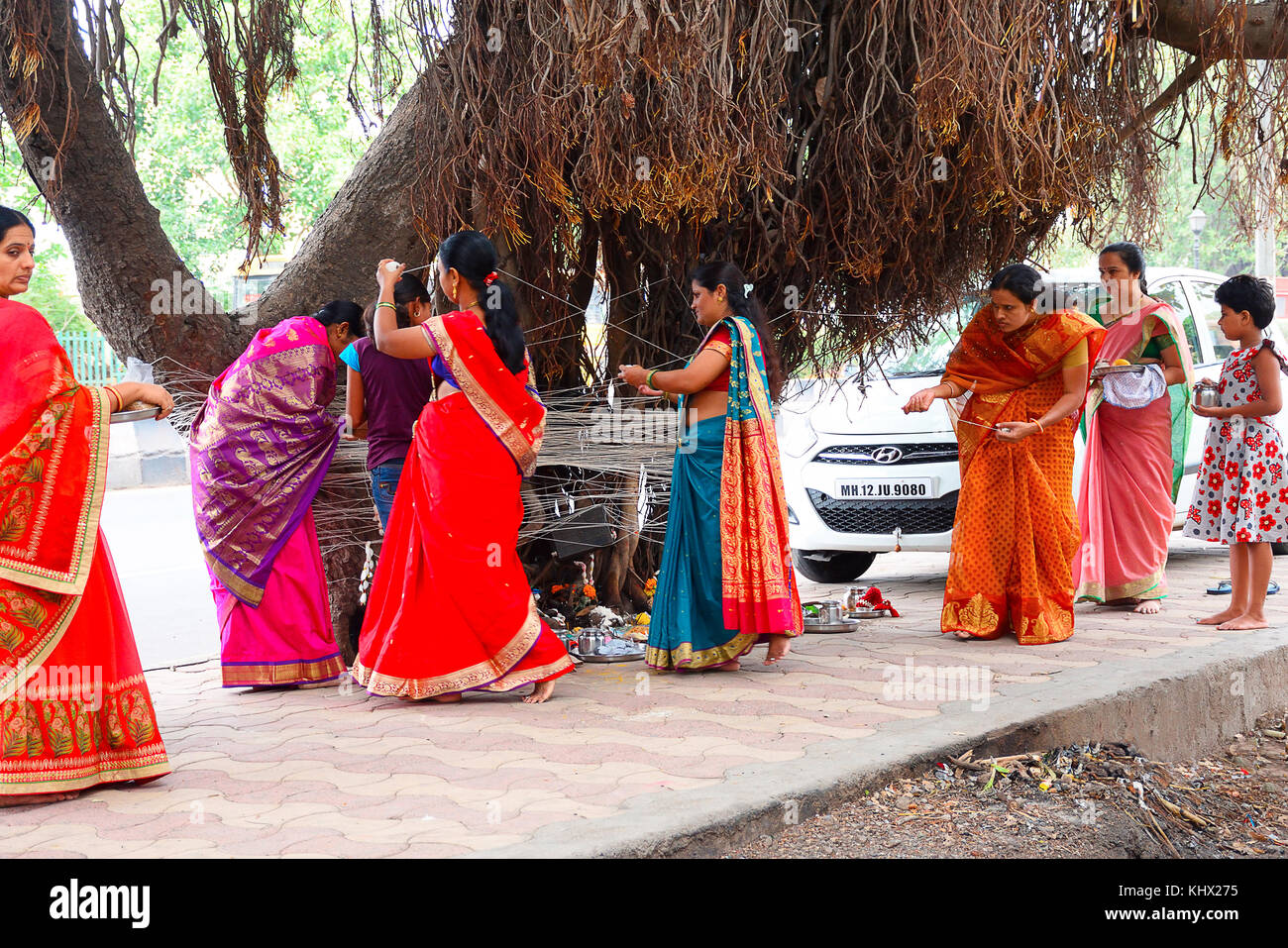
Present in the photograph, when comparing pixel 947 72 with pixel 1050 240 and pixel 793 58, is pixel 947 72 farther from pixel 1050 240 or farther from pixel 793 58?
pixel 1050 240

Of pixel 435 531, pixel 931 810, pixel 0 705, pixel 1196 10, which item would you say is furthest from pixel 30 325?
pixel 1196 10

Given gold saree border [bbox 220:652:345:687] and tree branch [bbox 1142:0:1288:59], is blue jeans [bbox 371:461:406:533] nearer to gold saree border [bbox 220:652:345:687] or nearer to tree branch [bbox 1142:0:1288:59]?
gold saree border [bbox 220:652:345:687]

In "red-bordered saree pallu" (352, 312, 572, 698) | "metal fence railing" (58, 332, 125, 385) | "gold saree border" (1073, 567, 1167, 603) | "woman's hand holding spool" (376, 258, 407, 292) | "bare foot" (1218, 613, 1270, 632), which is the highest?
"metal fence railing" (58, 332, 125, 385)

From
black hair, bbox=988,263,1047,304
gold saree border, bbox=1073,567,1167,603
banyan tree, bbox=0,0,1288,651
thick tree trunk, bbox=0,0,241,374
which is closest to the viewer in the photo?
banyan tree, bbox=0,0,1288,651

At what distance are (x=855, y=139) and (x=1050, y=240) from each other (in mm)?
1876

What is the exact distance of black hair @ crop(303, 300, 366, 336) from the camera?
200 inches

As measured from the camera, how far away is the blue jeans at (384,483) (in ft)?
16.4

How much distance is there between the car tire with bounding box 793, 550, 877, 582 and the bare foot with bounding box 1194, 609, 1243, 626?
95.0 inches

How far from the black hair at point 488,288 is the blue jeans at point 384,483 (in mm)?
839

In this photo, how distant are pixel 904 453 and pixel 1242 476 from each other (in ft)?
6.37

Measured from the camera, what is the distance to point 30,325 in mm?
3379

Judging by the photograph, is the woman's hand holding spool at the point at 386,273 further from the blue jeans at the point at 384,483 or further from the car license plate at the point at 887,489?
the car license plate at the point at 887,489

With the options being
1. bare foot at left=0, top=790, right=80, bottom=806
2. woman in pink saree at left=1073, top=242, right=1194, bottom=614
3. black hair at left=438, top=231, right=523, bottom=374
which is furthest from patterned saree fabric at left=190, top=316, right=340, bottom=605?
woman in pink saree at left=1073, top=242, right=1194, bottom=614

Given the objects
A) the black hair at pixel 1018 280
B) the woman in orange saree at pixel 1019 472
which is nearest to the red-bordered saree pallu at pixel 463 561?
the woman in orange saree at pixel 1019 472
